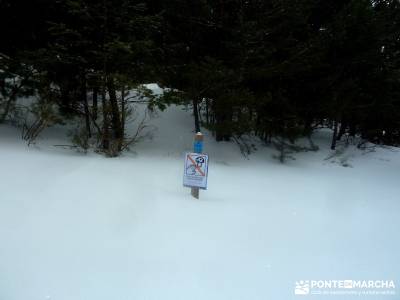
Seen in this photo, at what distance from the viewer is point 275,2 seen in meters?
8.43

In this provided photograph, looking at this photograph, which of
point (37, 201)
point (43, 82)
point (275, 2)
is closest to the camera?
point (37, 201)

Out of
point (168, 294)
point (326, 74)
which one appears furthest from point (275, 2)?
point (168, 294)

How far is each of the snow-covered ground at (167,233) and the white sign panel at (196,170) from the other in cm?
29

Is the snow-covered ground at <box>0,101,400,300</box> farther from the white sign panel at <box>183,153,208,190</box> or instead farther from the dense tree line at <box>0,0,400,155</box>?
the dense tree line at <box>0,0,400,155</box>

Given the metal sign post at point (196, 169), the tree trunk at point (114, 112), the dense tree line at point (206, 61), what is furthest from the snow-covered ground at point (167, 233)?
the dense tree line at point (206, 61)

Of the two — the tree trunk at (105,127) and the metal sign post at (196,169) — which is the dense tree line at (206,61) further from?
the metal sign post at (196,169)

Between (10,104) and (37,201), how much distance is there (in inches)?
220

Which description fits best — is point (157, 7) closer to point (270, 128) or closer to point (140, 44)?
point (140, 44)

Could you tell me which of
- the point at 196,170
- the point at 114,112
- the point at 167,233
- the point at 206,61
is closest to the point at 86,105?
the point at 114,112

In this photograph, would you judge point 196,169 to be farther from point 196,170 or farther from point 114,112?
point 114,112

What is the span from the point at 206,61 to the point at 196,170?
18.3 ft

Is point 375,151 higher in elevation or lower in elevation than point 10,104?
lower

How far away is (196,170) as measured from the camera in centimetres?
427

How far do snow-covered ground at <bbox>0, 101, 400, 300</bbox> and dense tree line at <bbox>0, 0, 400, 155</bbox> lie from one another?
6.95 feet
